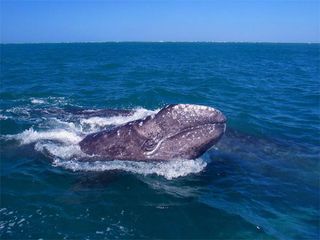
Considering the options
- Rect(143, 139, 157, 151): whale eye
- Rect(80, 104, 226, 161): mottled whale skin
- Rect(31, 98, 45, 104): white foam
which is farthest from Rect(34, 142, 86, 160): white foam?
Rect(31, 98, 45, 104): white foam

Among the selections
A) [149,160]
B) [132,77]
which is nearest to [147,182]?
[149,160]

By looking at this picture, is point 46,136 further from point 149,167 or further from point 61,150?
point 149,167

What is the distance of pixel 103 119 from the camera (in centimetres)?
1363

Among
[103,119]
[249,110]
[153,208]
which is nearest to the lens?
[153,208]

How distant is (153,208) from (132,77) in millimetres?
21568

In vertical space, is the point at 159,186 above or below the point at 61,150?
below

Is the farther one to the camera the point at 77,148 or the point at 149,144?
the point at 77,148

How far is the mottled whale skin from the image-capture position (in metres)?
8.60

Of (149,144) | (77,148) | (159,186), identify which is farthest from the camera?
(77,148)

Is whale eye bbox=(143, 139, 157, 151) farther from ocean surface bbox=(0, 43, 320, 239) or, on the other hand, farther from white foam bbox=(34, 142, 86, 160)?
white foam bbox=(34, 142, 86, 160)

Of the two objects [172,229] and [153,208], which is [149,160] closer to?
[153,208]

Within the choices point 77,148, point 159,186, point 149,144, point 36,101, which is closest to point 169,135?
point 149,144

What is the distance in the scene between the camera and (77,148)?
9953 millimetres

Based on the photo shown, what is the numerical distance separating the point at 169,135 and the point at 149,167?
2.79ft
